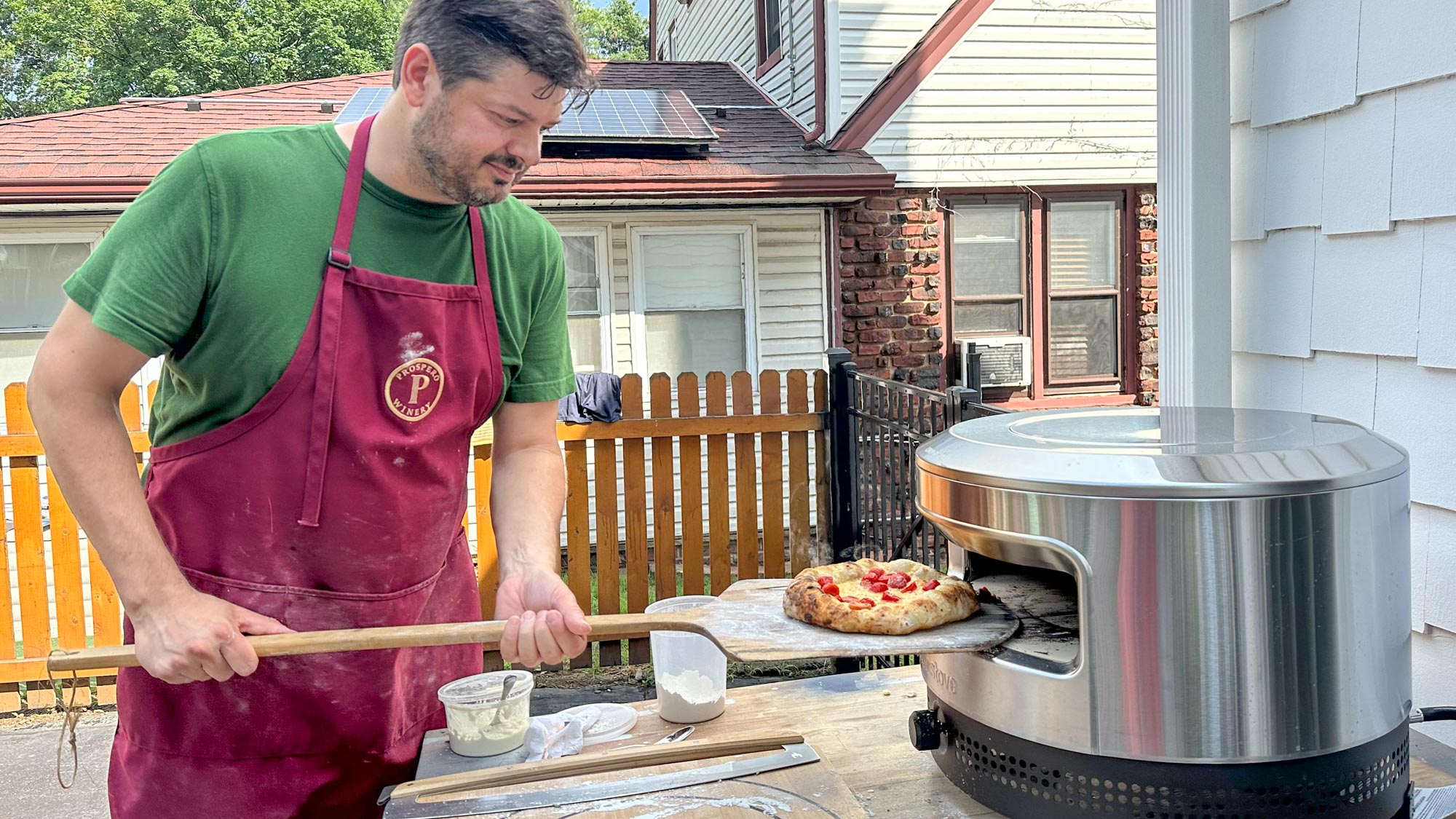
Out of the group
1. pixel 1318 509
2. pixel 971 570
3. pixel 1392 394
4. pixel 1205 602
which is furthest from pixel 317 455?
pixel 1392 394

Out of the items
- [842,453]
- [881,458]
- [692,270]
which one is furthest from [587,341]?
[881,458]

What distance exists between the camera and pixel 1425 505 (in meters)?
1.98

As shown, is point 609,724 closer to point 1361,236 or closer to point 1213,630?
point 1213,630

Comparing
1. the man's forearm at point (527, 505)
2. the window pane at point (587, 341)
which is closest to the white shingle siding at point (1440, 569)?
the man's forearm at point (527, 505)

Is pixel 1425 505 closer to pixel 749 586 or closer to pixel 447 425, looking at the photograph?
pixel 749 586

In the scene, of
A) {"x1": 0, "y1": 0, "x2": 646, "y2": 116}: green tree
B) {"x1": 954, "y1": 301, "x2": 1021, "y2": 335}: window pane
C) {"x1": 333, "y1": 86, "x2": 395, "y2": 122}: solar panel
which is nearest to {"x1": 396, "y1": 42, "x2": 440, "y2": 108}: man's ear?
{"x1": 333, "y1": 86, "x2": 395, "y2": 122}: solar panel

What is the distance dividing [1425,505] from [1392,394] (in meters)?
0.22

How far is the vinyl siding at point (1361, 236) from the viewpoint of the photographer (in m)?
1.90

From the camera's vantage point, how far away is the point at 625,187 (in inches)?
274

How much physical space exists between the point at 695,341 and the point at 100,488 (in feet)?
20.7

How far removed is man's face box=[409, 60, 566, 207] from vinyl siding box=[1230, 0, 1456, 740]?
153cm

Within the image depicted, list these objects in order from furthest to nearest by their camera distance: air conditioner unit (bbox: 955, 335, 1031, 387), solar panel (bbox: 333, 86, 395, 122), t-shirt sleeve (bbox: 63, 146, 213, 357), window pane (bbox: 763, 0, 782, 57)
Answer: window pane (bbox: 763, 0, 782, 57), air conditioner unit (bbox: 955, 335, 1031, 387), solar panel (bbox: 333, 86, 395, 122), t-shirt sleeve (bbox: 63, 146, 213, 357)

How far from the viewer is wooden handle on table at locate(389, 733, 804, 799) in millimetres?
1541

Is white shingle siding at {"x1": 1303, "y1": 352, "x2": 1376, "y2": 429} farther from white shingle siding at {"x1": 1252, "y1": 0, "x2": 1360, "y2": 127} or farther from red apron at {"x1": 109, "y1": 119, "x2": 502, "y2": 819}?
red apron at {"x1": 109, "y1": 119, "x2": 502, "y2": 819}
